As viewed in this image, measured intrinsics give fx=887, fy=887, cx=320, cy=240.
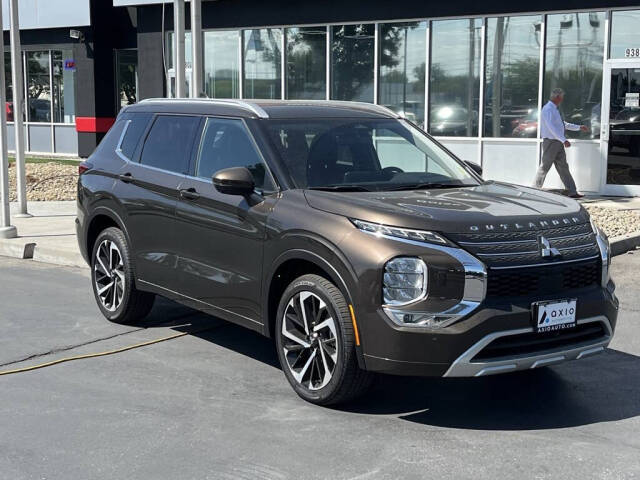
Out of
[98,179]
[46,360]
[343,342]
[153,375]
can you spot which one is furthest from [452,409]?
[98,179]

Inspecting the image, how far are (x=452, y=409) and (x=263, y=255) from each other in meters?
1.49

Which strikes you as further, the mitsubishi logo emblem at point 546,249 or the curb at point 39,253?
the curb at point 39,253

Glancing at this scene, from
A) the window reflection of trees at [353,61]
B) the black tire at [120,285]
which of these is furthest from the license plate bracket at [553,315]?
the window reflection of trees at [353,61]

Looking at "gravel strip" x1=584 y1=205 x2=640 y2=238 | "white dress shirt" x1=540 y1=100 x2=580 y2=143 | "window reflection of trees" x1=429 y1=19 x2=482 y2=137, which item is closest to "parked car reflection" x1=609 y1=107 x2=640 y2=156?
"white dress shirt" x1=540 y1=100 x2=580 y2=143

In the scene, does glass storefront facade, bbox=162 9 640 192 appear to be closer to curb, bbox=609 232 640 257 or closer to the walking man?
the walking man

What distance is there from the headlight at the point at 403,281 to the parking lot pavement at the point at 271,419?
745mm

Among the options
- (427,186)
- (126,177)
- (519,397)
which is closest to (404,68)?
(126,177)

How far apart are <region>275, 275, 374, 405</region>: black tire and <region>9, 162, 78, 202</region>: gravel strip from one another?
469 inches

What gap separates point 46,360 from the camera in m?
6.31

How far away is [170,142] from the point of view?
6766 mm

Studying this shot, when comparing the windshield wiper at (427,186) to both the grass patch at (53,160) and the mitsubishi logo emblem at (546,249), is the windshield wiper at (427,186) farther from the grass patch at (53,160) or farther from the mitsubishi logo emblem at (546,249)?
the grass patch at (53,160)

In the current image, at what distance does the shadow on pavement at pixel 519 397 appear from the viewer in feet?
16.7

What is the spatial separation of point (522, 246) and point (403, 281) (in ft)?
2.32

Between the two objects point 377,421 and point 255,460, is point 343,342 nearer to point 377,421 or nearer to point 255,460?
point 377,421
